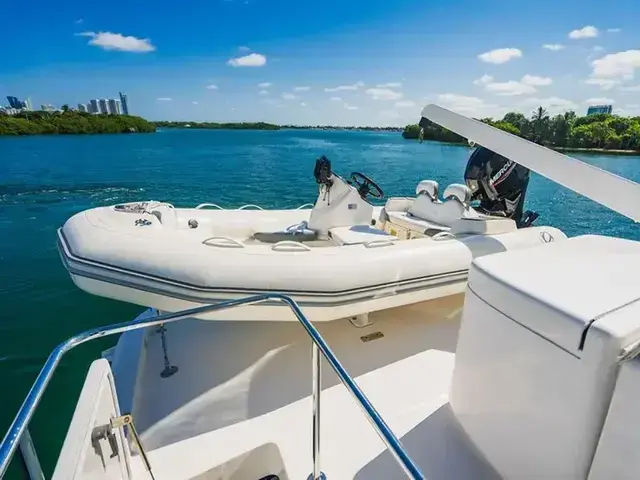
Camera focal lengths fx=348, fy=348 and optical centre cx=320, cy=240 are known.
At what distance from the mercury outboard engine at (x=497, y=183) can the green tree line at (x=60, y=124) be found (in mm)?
50232

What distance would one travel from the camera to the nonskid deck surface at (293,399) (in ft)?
4.91

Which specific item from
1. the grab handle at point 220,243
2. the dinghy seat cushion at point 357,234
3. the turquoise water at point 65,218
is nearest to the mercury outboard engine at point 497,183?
the dinghy seat cushion at point 357,234

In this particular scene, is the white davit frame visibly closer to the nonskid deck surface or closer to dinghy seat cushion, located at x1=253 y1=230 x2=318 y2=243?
the nonskid deck surface

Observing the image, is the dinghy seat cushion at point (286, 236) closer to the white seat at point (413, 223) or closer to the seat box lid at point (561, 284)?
the white seat at point (413, 223)

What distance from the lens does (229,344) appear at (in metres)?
2.55

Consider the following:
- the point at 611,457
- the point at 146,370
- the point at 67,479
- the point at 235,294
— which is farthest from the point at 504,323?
the point at 146,370

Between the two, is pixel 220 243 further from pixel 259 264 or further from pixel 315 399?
pixel 315 399

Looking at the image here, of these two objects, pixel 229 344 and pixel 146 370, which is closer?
pixel 146 370

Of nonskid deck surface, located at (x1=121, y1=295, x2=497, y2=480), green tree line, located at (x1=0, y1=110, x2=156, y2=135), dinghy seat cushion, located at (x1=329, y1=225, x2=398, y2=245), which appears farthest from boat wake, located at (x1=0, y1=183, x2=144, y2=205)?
green tree line, located at (x1=0, y1=110, x2=156, y2=135)

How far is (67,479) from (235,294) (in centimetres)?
143

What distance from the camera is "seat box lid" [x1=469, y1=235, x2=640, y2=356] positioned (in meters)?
0.92

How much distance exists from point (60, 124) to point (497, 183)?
53.6m

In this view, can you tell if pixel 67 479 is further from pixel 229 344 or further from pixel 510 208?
pixel 510 208

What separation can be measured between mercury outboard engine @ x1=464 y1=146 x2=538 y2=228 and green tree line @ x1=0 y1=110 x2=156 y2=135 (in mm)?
50232
